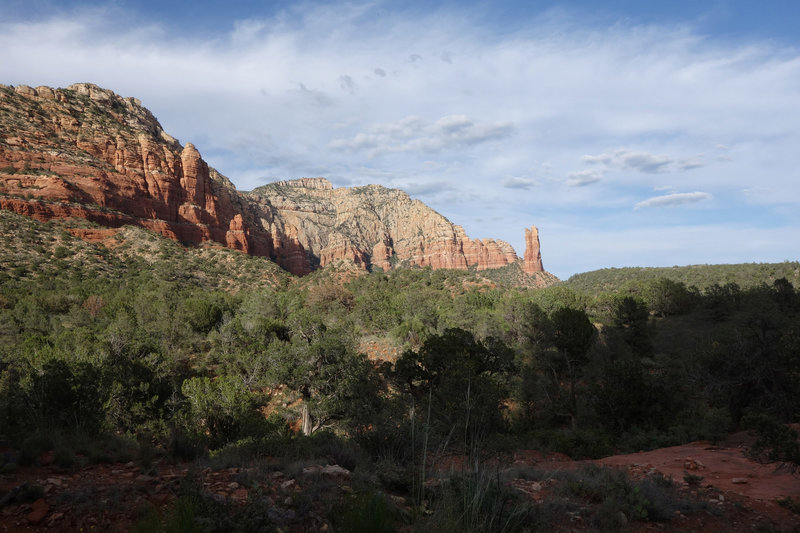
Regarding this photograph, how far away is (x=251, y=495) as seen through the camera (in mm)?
5121

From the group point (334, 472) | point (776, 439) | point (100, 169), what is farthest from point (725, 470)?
point (100, 169)

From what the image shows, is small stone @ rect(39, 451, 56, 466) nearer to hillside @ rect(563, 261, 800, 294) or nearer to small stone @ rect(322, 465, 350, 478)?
small stone @ rect(322, 465, 350, 478)

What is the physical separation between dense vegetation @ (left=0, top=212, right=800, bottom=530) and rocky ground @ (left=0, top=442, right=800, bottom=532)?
872 millimetres

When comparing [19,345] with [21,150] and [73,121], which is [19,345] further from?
[73,121]

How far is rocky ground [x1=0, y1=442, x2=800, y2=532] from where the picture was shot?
475cm

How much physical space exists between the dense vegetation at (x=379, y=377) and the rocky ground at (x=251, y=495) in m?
0.87

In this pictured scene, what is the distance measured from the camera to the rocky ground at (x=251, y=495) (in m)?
4.75

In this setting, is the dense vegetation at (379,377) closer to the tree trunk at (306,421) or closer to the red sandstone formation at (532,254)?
the tree trunk at (306,421)

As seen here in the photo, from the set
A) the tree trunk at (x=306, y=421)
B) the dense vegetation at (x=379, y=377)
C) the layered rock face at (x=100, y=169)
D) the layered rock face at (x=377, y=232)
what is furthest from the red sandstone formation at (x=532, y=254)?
the tree trunk at (x=306, y=421)

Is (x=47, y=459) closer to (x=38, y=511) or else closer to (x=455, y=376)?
(x=38, y=511)

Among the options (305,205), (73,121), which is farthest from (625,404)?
(305,205)

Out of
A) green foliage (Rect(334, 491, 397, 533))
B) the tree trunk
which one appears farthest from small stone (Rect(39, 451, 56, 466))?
the tree trunk

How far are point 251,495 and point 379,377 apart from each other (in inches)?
645

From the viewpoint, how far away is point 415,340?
2844 cm
